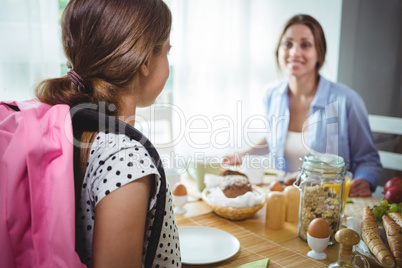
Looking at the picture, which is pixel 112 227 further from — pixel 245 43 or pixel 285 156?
pixel 245 43

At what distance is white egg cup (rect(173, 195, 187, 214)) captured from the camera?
4.37 feet

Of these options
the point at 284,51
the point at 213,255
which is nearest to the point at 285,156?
the point at 284,51

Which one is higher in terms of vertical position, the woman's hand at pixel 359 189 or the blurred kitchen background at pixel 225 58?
the blurred kitchen background at pixel 225 58

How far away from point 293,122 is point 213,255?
1.61 meters

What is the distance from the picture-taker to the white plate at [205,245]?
998mm

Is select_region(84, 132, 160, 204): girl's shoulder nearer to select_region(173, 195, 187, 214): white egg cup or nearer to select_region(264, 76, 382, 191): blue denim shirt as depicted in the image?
select_region(173, 195, 187, 214): white egg cup

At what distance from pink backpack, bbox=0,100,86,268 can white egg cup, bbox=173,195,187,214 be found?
67 centimetres

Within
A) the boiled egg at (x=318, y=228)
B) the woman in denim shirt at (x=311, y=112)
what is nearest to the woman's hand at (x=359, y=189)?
A: the woman in denim shirt at (x=311, y=112)

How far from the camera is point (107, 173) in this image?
0.72 metres

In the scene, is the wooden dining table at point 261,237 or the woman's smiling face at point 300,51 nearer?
the wooden dining table at point 261,237

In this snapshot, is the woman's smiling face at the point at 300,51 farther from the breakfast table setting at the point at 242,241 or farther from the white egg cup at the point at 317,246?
the white egg cup at the point at 317,246

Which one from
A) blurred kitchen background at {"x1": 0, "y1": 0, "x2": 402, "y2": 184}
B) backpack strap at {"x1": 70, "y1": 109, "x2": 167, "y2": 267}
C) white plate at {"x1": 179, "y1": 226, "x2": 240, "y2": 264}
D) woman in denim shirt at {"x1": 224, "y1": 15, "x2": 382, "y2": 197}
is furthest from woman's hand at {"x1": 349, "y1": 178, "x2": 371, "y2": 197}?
blurred kitchen background at {"x1": 0, "y1": 0, "x2": 402, "y2": 184}

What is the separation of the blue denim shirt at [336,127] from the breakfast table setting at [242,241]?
0.83 metres

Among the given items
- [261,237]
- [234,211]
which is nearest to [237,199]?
[234,211]
